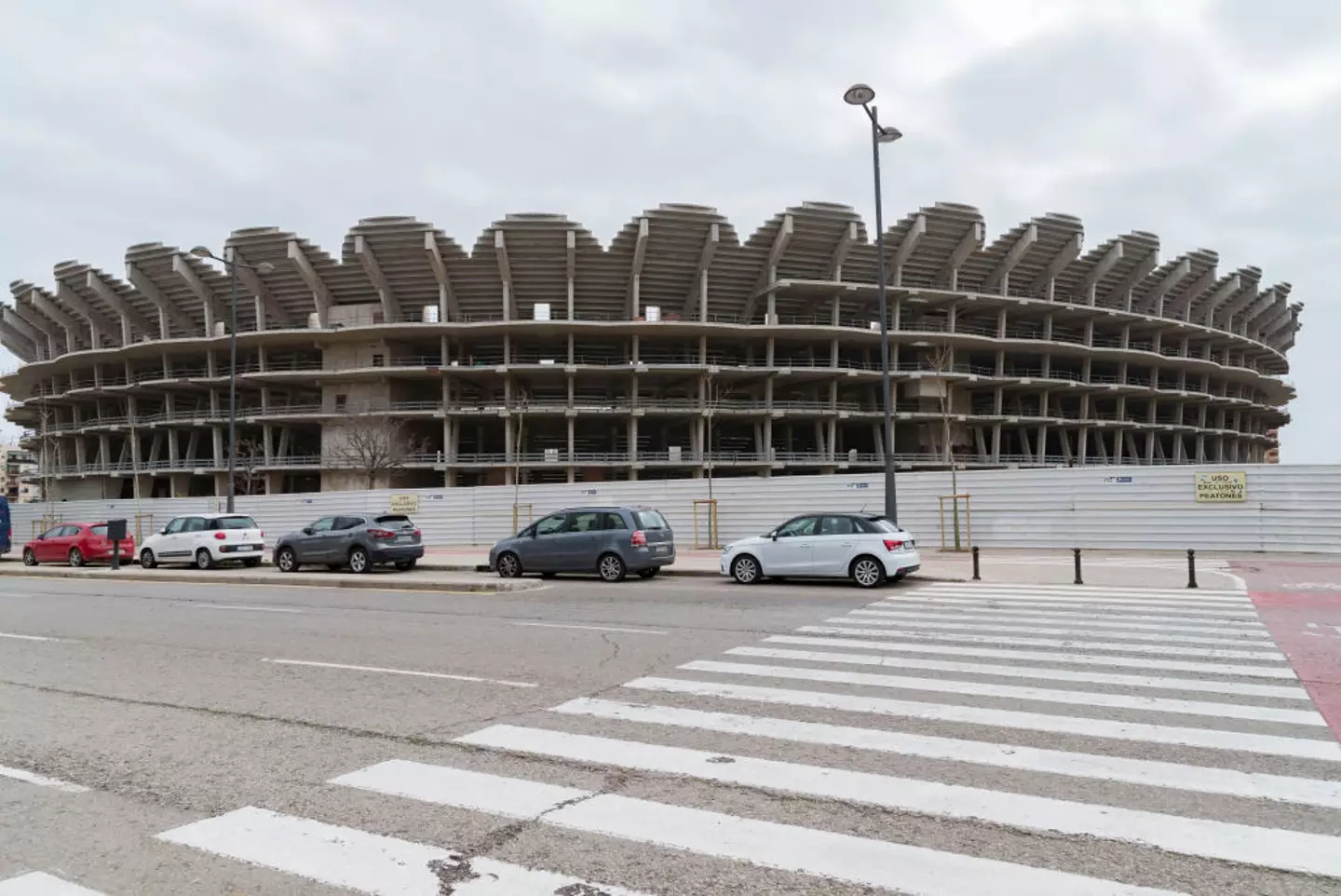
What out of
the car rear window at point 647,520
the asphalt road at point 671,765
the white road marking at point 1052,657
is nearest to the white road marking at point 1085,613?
the asphalt road at point 671,765

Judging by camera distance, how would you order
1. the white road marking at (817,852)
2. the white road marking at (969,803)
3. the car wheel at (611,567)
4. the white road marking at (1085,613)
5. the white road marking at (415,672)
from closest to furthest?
the white road marking at (817,852)
the white road marking at (969,803)
the white road marking at (415,672)
the white road marking at (1085,613)
the car wheel at (611,567)

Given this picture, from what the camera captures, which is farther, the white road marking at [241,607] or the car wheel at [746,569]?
the car wheel at [746,569]

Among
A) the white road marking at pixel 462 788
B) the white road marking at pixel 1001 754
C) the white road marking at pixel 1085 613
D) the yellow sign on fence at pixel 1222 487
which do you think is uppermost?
the yellow sign on fence at pixel 1222 487

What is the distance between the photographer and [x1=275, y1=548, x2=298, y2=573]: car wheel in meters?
21.5

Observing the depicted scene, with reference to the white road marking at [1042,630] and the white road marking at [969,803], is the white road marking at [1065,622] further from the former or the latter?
the white road marking at [969,803]

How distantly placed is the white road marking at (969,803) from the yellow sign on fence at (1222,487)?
21.6 metres

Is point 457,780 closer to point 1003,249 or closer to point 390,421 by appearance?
point 390,421

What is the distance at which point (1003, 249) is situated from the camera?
56875 millimetres

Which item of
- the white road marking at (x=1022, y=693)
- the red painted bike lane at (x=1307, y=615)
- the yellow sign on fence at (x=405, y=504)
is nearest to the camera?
the white road marking at (x=1022, y=693)

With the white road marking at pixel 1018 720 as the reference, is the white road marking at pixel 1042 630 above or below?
below

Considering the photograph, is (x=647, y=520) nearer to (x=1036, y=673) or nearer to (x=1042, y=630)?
(x=1042, y=630)

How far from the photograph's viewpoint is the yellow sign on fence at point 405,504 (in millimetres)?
32344

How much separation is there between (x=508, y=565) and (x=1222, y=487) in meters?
18.7

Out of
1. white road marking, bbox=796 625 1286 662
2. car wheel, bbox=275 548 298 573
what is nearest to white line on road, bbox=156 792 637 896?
white road marking, bbox=796 625 1286 662
